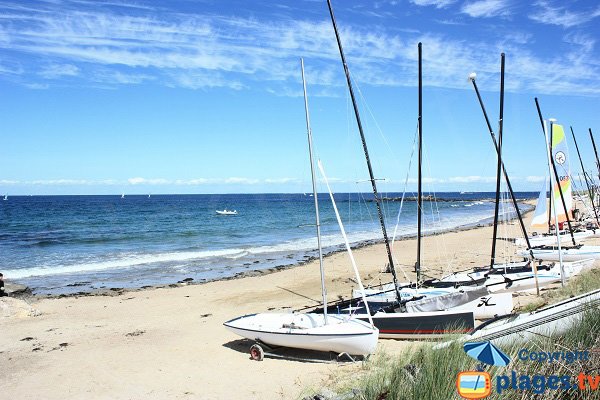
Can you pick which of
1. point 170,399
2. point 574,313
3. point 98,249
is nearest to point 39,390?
point 170,399

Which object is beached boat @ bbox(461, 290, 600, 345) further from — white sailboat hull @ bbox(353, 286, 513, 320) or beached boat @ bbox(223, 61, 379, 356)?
white sailboat hull @ bbox(353, 286, 513, 320)

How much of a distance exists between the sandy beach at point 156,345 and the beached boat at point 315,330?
460mm

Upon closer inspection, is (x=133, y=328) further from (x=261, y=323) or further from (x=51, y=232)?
(x=51, y=232)

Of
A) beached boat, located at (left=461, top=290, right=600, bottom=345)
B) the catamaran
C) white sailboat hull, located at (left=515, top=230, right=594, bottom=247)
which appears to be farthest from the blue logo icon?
white sailboat hull, located at (left=515, top=230, right=594, bottom=247)

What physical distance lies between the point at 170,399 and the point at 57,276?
1892 centimetres

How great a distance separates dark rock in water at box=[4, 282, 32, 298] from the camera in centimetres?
1980

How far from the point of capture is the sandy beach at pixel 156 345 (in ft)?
33.3

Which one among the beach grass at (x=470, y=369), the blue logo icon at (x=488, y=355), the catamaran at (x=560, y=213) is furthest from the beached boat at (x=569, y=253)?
the blue logo icon at (x=488, y=355)

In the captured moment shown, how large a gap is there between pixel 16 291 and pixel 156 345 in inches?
419

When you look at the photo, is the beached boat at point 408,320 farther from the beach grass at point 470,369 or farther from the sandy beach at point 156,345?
the beach grass at point 470,369

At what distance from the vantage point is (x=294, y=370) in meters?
10.8

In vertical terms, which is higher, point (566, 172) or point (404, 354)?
point (566, 172)

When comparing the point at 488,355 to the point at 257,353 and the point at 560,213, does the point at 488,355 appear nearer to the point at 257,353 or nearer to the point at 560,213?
the point at 257,353

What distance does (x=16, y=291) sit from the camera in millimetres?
20047
